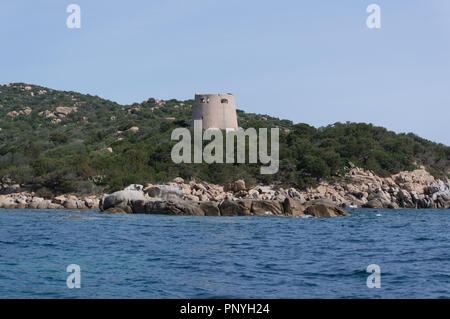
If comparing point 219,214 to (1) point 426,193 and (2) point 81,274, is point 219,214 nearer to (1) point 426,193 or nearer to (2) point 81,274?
(2) point 81,274

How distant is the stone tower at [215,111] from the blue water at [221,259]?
34.8 metres

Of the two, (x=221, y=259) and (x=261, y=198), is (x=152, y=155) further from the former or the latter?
(x=221, y=259)

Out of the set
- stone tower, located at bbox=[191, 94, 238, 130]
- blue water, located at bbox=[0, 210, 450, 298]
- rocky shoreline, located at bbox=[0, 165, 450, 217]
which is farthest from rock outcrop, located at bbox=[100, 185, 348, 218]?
stone tower, located at bbox=[191, 94, 238, 130]

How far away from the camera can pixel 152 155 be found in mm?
52594

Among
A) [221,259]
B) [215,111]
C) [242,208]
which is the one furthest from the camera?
[215,111]

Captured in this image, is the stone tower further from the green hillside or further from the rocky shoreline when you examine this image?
the rocky shoreline

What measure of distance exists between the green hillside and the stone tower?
4.89 meters

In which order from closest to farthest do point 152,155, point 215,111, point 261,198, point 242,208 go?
point 242,208
point 261,198
point 152,155
point 215,111

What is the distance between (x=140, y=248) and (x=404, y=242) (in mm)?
9328

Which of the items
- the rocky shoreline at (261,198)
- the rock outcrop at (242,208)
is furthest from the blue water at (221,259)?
the rocky shoreline at (261,198)

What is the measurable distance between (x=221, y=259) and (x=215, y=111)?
46.3 metres

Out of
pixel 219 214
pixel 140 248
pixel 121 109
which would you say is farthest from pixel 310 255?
pixel 121 109

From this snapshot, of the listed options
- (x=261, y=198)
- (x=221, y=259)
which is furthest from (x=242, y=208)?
(x=221, y=259)
